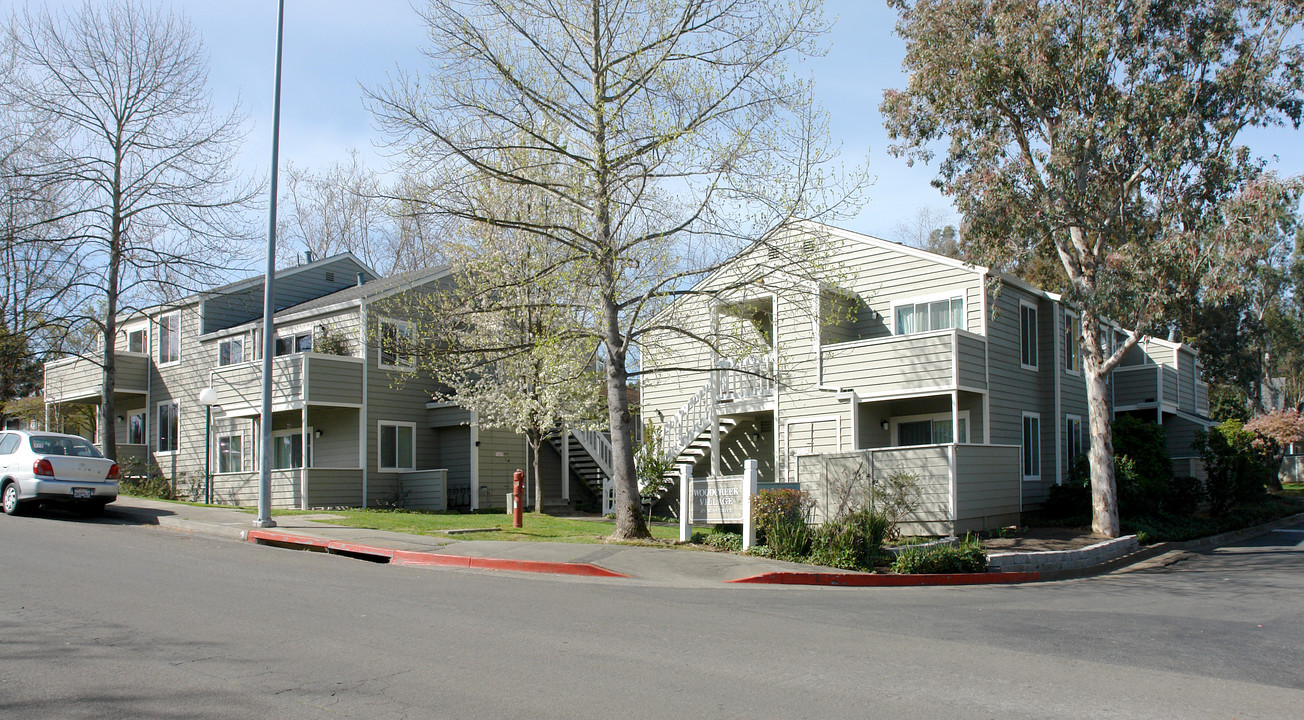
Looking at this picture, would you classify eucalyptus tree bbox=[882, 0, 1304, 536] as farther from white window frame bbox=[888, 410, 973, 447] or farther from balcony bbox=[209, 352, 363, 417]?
balcony bbox=[209, 352, 363, 417]

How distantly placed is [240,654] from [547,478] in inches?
878

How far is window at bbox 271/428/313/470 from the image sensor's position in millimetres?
28188

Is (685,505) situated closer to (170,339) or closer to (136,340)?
(170,339)

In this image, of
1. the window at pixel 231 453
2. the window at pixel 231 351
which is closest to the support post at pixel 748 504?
the window at pixel 231 453

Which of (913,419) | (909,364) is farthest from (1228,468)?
(909,364)

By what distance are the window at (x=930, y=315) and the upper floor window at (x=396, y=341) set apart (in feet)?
39.4

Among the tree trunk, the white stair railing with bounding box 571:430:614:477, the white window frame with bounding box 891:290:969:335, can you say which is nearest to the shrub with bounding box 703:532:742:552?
the white window frame with bounding box 891:290:969:335

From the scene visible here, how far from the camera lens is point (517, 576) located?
41.7 feet

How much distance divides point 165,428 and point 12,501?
1496cm

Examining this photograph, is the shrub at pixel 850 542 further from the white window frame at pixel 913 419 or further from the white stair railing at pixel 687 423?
the white stair railing at pixel 687 423

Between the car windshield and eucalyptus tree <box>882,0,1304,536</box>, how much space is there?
19390mm

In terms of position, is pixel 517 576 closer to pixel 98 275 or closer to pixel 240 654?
pixel 240 654

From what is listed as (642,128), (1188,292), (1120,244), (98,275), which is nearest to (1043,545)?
(1188,292)

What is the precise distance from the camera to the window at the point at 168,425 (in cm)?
3234
